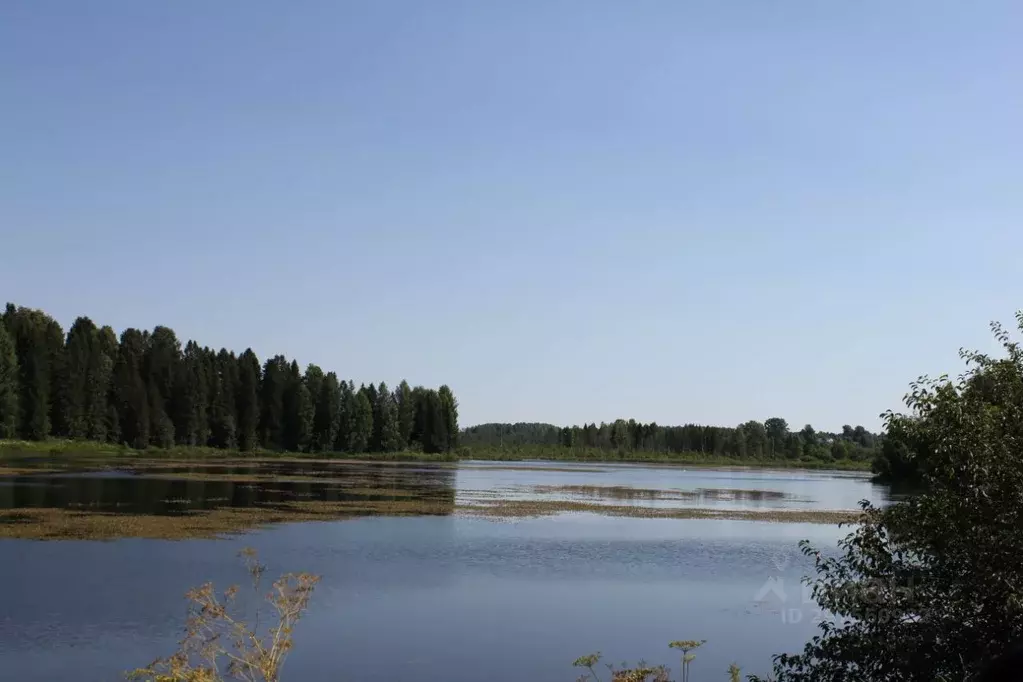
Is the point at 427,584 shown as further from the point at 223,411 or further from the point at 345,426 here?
the point at 345,426

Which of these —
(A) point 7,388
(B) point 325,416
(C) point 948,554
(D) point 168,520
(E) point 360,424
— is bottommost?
(D) point 168,520

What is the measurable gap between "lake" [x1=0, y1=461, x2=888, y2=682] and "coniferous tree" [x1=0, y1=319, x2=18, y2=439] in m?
44.3

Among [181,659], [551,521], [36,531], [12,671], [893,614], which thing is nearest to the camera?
[181,659]

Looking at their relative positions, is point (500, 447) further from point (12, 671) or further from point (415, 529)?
point (12, 671)

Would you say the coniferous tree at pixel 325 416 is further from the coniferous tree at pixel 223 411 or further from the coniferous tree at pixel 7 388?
the coniferous tree at pixel 7 388

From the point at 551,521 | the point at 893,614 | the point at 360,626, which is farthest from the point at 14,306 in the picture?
the point at 893,614

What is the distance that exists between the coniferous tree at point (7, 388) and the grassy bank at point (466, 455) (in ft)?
6.02

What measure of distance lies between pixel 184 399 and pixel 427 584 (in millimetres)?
90162

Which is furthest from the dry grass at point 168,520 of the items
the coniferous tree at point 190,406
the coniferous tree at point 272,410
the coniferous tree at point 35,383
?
the coniferous tree at point 272,410

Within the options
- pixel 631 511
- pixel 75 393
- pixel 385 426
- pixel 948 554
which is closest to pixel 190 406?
pixel 75 393

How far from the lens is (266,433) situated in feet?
397

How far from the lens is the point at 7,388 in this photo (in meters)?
85.5

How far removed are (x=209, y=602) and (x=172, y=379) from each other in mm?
103878

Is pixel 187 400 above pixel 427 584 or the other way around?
above
